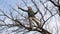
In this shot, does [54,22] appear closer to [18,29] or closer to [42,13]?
[42,13]

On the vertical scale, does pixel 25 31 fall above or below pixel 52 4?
below

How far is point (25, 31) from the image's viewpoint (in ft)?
43.4

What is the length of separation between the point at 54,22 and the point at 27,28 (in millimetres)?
1885

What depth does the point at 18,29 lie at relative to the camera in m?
13.4

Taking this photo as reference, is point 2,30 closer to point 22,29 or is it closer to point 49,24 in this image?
point 22,29

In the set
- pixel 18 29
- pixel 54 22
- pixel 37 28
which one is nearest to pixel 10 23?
pixel 18 29

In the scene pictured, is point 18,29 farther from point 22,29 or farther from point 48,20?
point 48,20

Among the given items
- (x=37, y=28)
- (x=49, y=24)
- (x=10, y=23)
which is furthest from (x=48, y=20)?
(x=10, y=23)

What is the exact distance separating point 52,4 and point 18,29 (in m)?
2.38

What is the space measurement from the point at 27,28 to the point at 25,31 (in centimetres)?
33

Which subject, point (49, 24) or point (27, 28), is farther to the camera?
point (49, 24)

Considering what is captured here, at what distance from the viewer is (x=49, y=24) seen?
14.0 m

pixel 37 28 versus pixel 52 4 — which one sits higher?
pixel 52 4

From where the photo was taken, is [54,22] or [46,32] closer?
[46,32]
